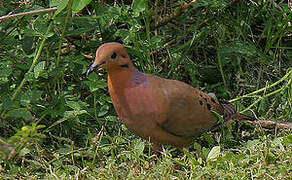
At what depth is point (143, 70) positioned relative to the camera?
3.75 meters

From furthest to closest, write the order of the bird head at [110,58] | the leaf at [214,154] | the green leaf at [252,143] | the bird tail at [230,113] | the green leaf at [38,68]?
A: the bird tail at [230,113] → the green leaf at [252,143] → the green leaf at [38,68] → the leaf at [214,154] → the bird head at [110,58]

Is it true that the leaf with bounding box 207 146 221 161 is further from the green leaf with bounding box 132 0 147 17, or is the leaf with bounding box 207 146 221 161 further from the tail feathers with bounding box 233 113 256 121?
the green leaf with bounding box 132 0 147 17

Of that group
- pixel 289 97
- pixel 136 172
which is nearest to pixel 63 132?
pixel 136 172

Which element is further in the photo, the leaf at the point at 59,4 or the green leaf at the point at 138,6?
the green leaf at the point at 138,6

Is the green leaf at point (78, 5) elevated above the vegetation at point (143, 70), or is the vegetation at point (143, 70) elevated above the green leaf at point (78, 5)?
the green leaf at point (78, 5)

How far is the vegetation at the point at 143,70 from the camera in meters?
3.04

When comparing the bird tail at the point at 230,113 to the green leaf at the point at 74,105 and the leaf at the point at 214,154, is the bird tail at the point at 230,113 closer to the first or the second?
the leaf at the point at 214,154

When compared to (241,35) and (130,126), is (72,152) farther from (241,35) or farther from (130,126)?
(241,35)

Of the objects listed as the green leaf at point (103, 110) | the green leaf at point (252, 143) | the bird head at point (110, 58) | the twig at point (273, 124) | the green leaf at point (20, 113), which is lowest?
the twig at point (273, 124)

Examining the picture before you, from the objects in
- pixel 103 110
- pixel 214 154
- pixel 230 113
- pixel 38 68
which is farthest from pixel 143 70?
pixel 214 154

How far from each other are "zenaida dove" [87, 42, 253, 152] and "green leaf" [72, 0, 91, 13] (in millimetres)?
219

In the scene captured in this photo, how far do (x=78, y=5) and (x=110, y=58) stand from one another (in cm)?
31

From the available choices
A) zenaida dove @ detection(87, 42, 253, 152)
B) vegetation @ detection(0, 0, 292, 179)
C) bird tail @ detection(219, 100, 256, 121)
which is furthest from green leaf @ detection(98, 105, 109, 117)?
bird tail @ detection(219, 100, 256, 121)

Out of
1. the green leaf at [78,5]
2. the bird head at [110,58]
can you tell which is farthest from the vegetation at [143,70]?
→ the bird head at [110,58]
